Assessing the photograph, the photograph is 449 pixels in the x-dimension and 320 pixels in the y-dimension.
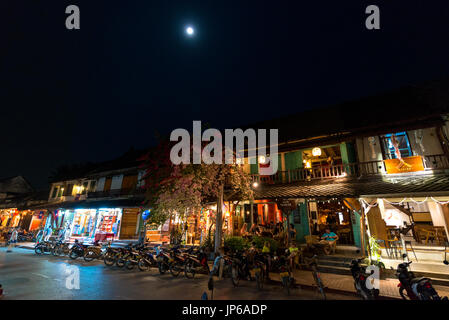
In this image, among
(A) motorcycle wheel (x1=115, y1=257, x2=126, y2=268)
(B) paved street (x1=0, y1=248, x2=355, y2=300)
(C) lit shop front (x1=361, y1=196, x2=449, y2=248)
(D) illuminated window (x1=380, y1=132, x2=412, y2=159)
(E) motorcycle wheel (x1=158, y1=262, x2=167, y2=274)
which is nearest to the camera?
(B) paved street (x1=0, y1=248, x2=355, y2=300)

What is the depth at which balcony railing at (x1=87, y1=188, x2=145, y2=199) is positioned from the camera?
19119 mm

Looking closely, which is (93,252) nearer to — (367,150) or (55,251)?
(55,251)

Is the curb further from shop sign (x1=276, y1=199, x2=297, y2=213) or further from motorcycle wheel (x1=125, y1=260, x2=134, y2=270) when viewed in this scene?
motorcycle wheel (x1=125, y1=260, x2=134, y2=270)

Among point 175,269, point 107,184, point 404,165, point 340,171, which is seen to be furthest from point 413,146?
point 107,184

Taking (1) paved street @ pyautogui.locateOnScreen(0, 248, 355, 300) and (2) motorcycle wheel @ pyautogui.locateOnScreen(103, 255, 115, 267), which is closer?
(1) paved street @ pyautogui.locateOnScreen(0, 248, 355, 300)

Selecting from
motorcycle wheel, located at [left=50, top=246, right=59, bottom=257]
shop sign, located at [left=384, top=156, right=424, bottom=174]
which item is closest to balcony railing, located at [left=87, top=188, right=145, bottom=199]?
motorcycle wheel, located at [left=50, top=246, right=59, bottom=257]

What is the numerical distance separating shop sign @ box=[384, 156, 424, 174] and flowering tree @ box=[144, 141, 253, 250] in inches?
291
